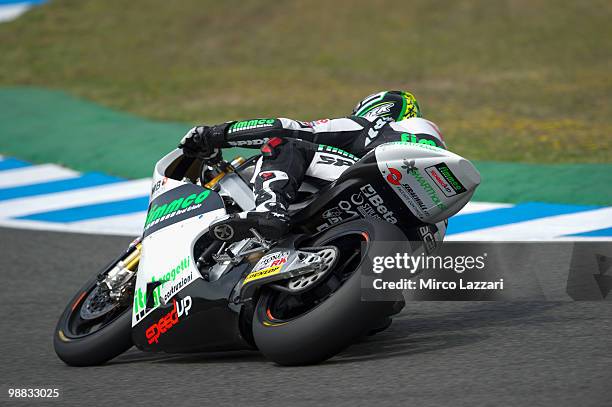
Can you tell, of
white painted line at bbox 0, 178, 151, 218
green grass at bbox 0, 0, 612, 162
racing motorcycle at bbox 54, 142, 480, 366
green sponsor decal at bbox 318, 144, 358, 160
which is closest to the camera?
racing motorcycle at bbox 54, 142, 480, 366

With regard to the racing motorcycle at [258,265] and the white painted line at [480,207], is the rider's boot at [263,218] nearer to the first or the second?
the racing motorcycle at [258,265]

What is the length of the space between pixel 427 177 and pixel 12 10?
16.2 meters

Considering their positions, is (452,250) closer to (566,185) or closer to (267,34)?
(566,185)

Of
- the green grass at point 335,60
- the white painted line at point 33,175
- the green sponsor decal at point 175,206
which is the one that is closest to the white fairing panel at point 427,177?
the green sponsor decal at point 175,206

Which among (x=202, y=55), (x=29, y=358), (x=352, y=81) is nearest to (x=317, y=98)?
(x=352, y=81)

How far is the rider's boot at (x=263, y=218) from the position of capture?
520 cm

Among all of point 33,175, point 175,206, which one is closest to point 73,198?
point 33,175

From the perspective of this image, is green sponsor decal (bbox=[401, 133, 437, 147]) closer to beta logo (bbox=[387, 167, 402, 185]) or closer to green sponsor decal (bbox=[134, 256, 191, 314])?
beta logo (bbox=[387, 167, 402, 185])

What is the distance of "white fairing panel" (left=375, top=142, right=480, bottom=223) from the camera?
4961 mm

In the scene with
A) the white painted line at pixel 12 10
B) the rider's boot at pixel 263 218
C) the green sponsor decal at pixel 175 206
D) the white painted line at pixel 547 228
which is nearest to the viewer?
the rider's boot at pixel 263 218

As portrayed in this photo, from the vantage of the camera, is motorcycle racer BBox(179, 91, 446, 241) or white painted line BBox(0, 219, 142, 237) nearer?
motorcycle racer BBox(179, 91, 446, 241)

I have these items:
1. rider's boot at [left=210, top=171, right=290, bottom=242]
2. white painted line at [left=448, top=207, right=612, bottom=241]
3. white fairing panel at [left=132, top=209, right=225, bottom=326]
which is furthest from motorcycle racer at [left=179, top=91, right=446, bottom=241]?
→ white painted line at [left=448, top=207, right=612, bottom=241]

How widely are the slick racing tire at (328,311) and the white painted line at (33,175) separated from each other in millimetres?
6463

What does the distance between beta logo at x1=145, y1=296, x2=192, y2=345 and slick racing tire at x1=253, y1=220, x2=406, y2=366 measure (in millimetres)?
451
